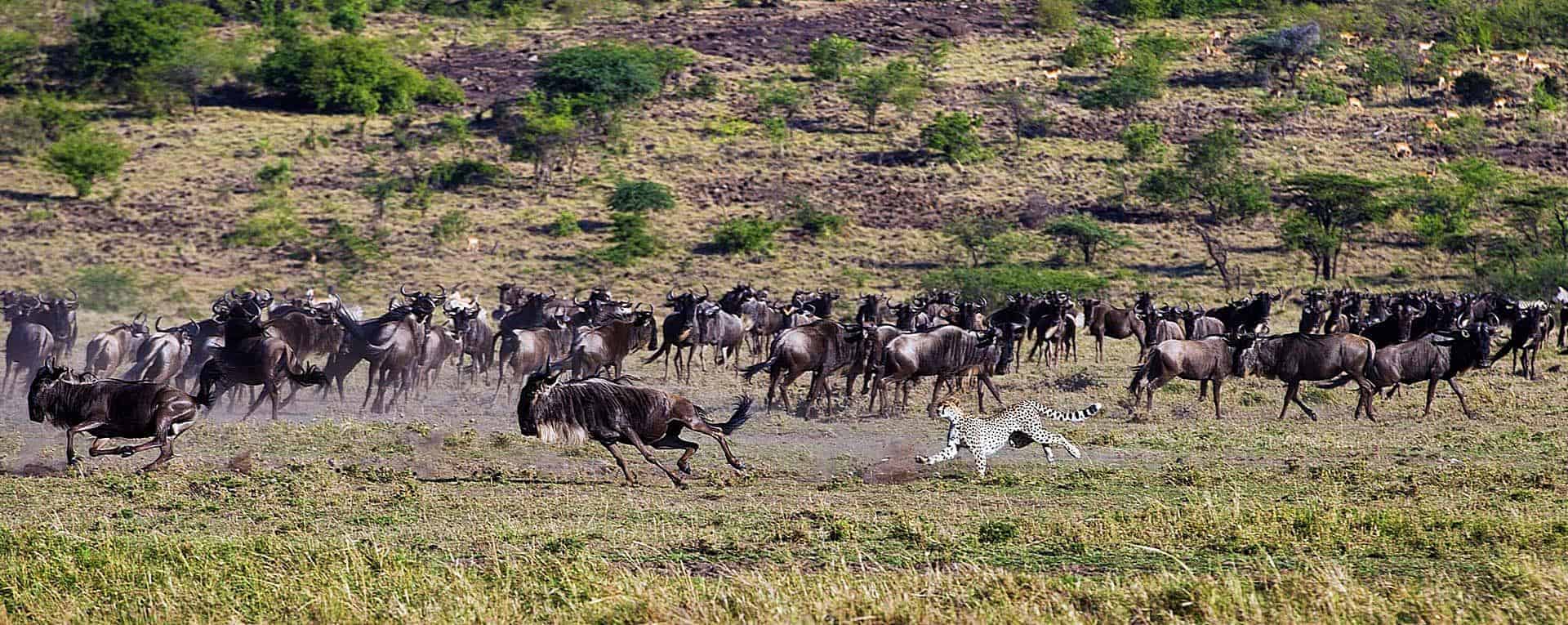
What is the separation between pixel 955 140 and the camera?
167 ft

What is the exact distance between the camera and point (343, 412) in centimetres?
1602

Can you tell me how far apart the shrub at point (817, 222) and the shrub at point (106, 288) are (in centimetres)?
1711

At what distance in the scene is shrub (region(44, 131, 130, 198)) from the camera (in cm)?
4503

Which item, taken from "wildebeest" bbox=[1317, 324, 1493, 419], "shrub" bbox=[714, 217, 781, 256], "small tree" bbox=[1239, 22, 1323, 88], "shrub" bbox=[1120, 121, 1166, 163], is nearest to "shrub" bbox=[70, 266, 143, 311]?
"shrub" bbox=[714, 217, 781, 256]

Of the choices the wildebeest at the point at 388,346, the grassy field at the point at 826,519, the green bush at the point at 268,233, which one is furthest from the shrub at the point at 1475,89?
the wildebeest at the point at 388,346

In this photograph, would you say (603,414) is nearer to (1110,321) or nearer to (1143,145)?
(1110,321)

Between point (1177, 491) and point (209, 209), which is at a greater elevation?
point (1177, 491)

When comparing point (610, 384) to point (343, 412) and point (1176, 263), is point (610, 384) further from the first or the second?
point (1176, 263)

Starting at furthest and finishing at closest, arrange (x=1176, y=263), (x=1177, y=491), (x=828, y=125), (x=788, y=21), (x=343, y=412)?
(x=788, y=21) → (x=828, y=125) → (x=1176, y=263) → (x=343, y=412) → (x=1177, y=491)

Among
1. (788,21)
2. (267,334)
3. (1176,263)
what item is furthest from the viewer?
(788,21)

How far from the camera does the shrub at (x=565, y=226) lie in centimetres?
4238

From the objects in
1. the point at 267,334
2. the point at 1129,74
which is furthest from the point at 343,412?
the point at 1129,74

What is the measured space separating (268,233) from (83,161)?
757cm

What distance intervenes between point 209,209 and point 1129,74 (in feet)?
108
